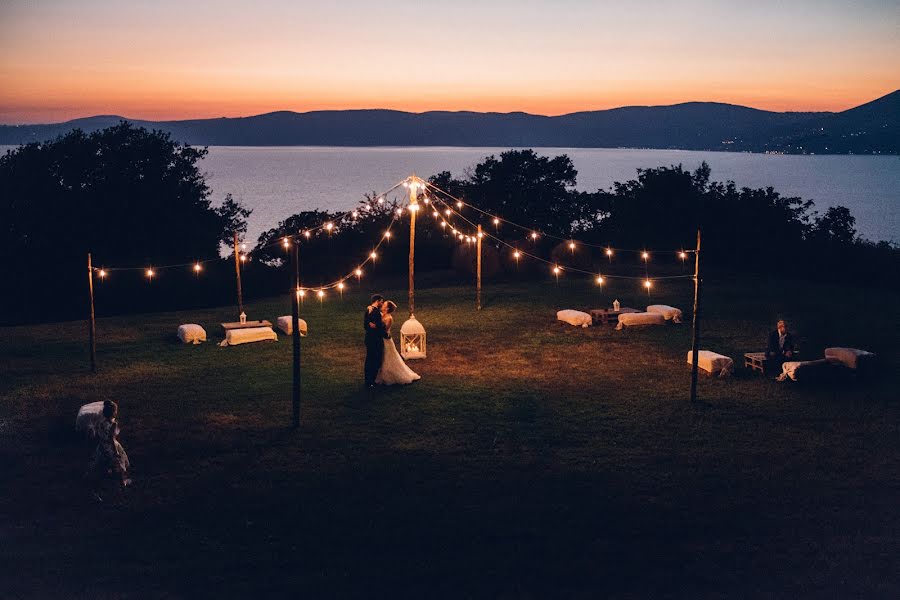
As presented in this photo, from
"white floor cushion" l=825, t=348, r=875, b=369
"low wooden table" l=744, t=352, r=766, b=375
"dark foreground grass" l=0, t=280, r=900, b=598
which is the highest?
"white floor cushion" l=825, t=348, r=875, b=369

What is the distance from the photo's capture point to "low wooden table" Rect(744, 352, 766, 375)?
49.8 feet

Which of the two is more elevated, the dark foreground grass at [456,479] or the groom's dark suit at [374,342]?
the groom's dark suit at [374,342]

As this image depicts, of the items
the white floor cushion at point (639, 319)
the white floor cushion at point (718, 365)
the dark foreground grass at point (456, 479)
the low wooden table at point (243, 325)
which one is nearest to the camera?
the dark foreground grass at point (456, 479)

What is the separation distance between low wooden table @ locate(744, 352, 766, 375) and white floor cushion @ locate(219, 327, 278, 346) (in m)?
11.5

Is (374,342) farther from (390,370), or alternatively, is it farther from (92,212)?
(92,212)

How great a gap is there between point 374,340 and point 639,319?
353 inches

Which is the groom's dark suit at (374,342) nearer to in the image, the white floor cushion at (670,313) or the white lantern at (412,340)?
the white lantern at (412,340)

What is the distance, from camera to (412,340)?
1661 cm

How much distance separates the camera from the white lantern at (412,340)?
16.4 m

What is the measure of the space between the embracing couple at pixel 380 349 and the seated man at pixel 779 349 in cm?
776

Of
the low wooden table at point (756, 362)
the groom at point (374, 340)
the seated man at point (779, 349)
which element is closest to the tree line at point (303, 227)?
the low wooden table at point (756, 362)

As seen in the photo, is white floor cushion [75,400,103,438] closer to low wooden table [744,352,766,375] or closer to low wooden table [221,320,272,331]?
low wooden table [221,320,272,331]

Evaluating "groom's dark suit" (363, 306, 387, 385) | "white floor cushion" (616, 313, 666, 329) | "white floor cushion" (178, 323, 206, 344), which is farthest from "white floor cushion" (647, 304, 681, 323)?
"white floor cushion" (178, 323, 206, 344)

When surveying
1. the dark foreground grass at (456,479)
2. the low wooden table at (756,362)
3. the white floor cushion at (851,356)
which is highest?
the white floor cushion at (851,356)
